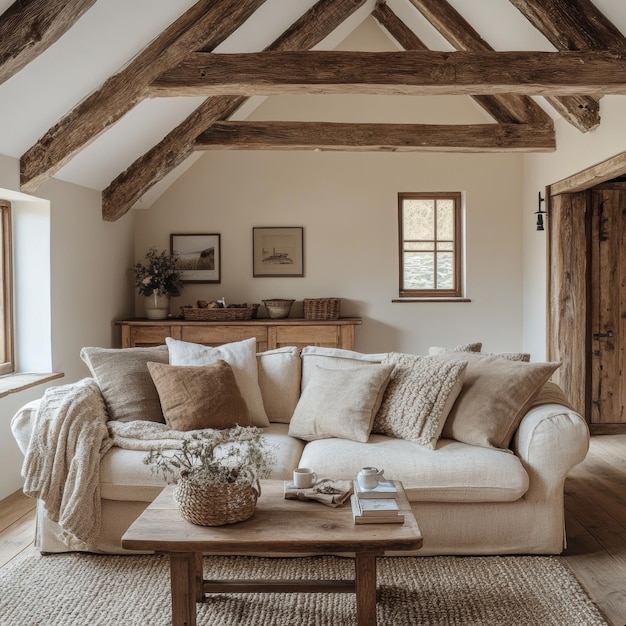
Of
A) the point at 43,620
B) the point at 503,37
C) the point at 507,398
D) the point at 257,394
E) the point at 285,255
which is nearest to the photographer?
the point at 43,620

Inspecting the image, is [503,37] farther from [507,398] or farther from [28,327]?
[28,327]

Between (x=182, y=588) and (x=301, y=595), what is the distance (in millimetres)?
644

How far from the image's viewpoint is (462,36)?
16.8 ft

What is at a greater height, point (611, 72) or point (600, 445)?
point (611, 72)

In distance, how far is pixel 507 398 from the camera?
324 cm

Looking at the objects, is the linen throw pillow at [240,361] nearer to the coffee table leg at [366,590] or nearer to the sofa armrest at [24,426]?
the sofa armrest at [24,426]

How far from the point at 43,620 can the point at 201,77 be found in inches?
109

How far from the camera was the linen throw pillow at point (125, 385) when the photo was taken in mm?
3471

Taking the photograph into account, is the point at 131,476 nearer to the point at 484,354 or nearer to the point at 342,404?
the point at 342,404

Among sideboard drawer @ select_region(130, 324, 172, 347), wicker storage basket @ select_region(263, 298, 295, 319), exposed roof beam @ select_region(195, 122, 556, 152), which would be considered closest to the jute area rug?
sideboard drawer @ select_region(130, 324, 172, 347)

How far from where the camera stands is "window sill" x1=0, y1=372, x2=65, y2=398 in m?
3.98

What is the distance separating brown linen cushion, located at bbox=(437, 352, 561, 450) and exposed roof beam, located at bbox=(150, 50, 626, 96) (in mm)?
1572

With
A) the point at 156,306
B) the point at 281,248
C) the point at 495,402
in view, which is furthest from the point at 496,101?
the point at 495,402

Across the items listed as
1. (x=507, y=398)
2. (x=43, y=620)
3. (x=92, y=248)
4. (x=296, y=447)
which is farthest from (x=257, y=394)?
(x=92, y=248)
